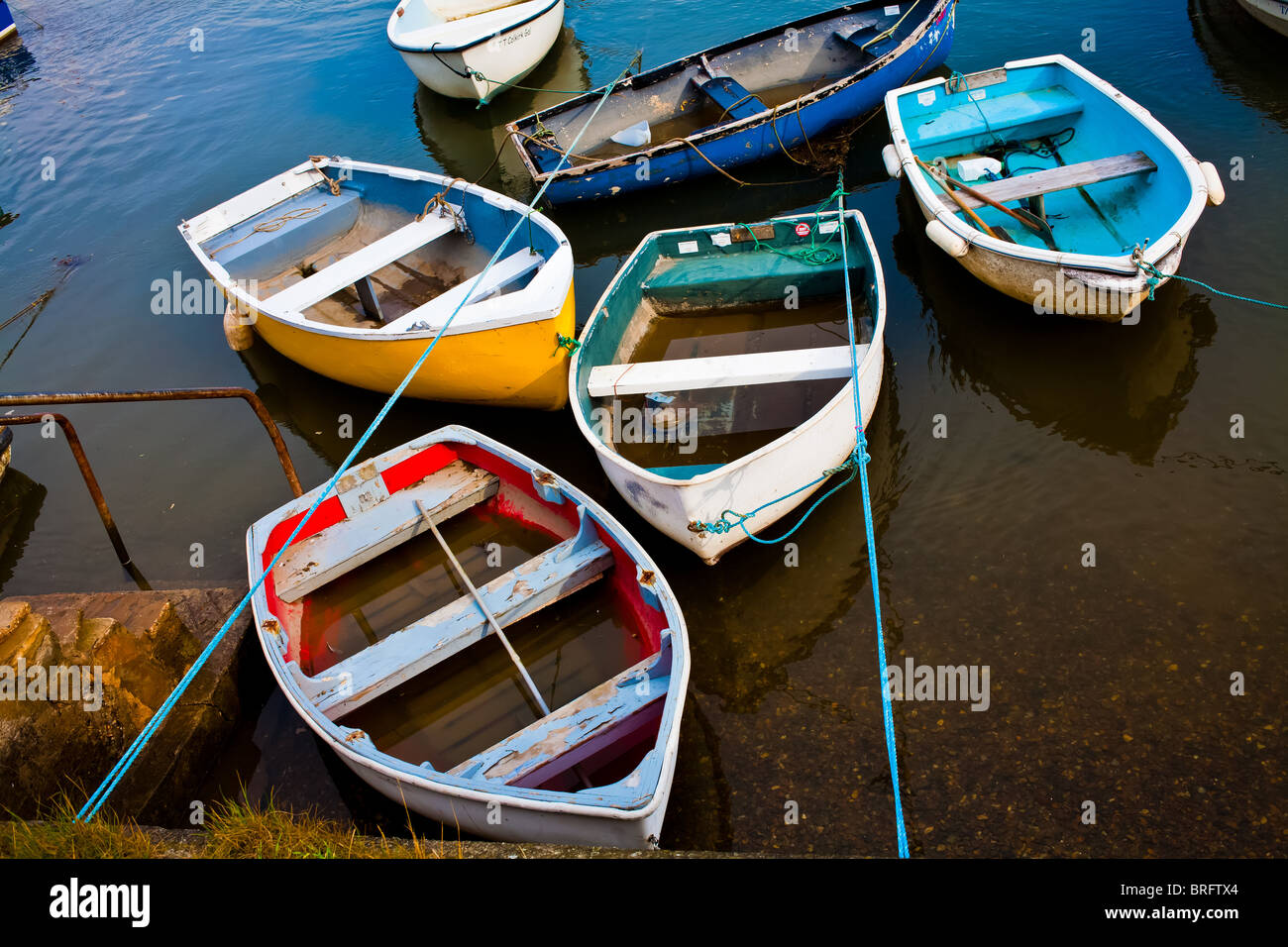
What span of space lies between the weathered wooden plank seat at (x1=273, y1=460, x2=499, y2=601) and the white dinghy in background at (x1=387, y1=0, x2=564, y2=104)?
8192mm

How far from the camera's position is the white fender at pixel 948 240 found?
299 inches

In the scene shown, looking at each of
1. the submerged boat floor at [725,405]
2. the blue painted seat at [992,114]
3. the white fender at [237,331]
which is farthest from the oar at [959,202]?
the white fender at [237,331]

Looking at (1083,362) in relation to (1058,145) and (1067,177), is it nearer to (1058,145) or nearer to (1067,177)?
(1067,177)

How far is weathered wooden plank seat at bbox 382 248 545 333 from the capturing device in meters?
7.56

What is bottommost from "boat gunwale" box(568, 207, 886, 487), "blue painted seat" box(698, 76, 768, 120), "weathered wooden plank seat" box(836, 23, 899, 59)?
"boat gunwale" box(568, 207, 886, 487)

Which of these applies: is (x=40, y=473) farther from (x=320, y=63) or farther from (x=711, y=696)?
(x=320, y=63)

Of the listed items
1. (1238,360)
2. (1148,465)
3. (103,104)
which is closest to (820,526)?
(1148,465)

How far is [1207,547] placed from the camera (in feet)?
19.5

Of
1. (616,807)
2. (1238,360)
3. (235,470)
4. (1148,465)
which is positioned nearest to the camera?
(616,807)

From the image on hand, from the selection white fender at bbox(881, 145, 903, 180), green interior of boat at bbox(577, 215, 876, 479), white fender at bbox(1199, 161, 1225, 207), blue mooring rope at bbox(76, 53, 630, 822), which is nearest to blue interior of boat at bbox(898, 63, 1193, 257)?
white fender at bbox(1199, 161, 1225, 207)

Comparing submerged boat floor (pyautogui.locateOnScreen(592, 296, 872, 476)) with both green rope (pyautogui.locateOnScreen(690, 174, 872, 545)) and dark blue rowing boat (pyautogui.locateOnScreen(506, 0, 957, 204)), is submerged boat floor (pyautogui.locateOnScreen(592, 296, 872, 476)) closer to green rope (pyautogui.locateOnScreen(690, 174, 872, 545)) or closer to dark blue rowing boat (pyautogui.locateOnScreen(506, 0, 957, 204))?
green rope (pyautogui.locateOnScreen(690, 174, 872, 545))

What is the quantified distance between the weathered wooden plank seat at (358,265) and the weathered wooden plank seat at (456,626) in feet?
12.5

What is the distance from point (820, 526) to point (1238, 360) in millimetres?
3847

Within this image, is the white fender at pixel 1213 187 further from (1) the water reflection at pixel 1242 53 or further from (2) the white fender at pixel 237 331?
(2) the white fender at pixel 237 331
